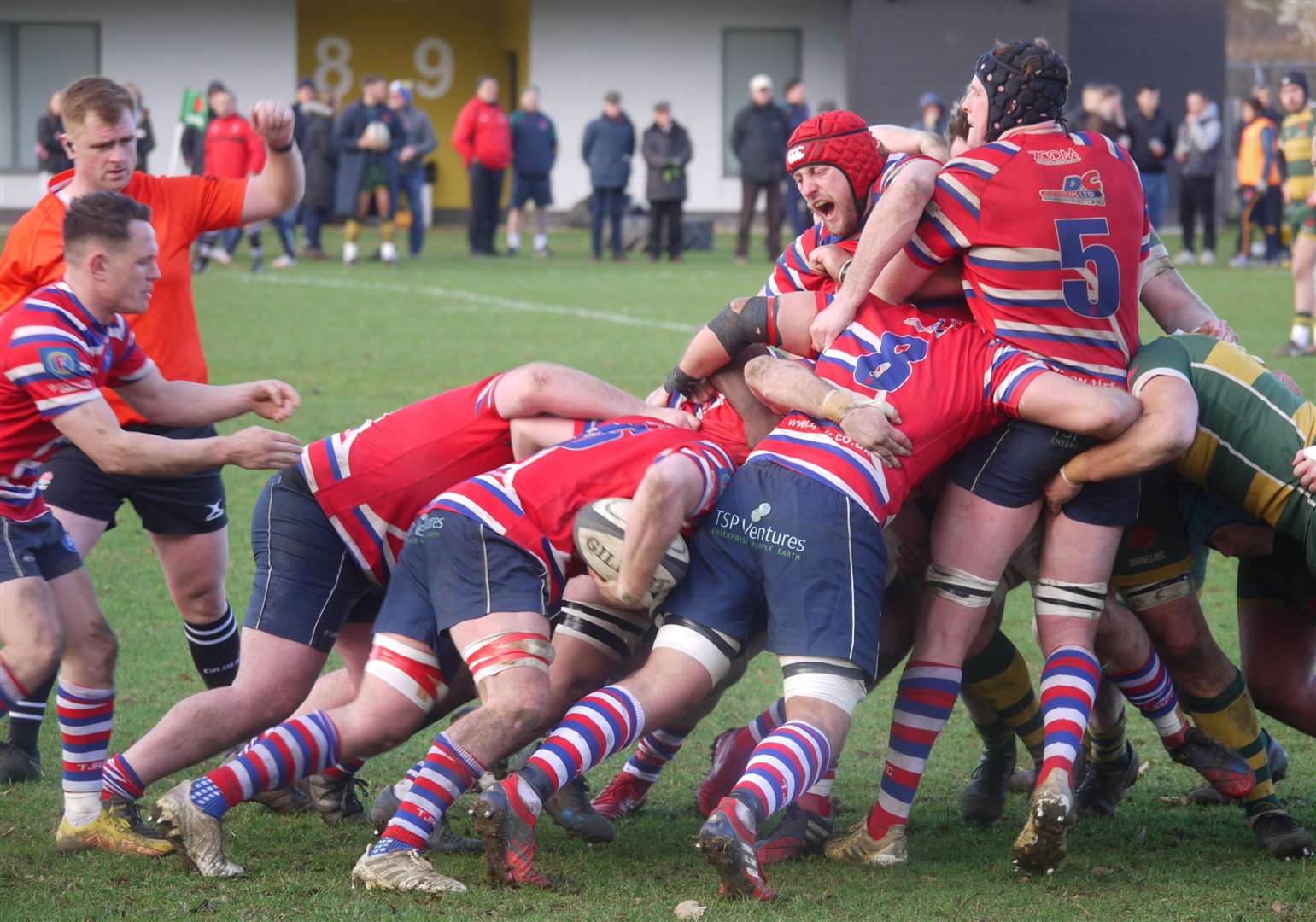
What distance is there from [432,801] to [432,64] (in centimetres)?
2805

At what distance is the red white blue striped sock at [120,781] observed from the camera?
4219mm

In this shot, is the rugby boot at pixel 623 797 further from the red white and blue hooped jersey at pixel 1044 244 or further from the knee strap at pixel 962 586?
the red white and blue hooped jersey at pixel 1044 244

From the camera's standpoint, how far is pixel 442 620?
404 cm

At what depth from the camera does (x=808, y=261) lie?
4.69m

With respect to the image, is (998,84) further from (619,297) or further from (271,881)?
(619,297)

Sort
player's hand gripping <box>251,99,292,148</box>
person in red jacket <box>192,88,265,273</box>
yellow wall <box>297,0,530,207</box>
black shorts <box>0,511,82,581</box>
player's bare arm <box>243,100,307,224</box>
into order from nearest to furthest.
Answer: black shorts <box>0,511,82,581</box>, player's hand gripping <box>251,99,292,148</box>, player's bare arm <box>243,100,307,224</box>, person in red jacket <box>192,88,265,273</box>, yellow wall <box>297,0,530,207</box>

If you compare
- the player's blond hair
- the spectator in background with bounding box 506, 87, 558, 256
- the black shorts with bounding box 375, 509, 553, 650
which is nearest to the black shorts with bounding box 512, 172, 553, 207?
the spectator in background with bounding box 506, 87, 558, 256

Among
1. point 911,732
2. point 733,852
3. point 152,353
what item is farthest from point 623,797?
point 152,353

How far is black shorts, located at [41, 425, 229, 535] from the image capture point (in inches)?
191

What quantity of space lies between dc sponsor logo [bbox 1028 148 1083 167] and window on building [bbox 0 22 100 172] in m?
26.0

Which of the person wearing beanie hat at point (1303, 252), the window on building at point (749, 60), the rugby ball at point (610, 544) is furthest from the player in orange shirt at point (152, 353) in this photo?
the window on building at point (749, 60)

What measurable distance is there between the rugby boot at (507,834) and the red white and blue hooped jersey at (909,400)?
108cm

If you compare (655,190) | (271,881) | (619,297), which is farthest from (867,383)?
(655,190)

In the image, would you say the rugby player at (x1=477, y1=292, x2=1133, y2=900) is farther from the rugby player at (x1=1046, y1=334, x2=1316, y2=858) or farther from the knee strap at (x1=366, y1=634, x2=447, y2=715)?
the knee strap at (x1=366, y1=634, x2=447, y2=715)
